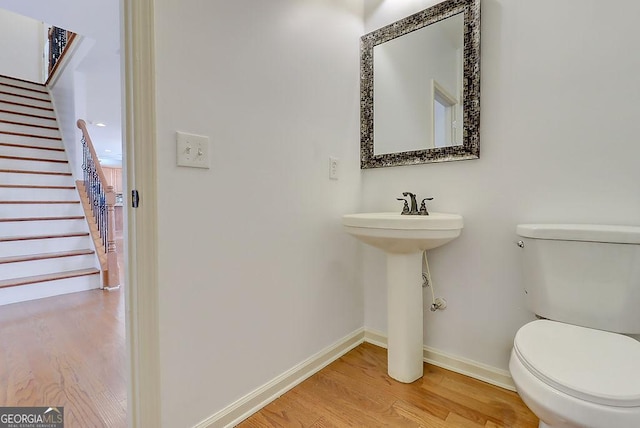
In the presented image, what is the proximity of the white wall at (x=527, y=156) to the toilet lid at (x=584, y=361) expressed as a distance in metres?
0.43

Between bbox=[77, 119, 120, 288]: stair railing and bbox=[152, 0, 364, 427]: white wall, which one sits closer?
bbox=[152, 0, 364, 427]: white wall

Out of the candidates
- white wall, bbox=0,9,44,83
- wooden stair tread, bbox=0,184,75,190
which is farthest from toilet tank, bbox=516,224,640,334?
white wall, bbox=0,9,44,83

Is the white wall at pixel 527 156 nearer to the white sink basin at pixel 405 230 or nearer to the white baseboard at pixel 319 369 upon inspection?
the white baseboard at pixel 319 369

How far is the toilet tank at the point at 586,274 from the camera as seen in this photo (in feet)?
3.25

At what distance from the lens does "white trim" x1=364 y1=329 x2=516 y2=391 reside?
1391 mm

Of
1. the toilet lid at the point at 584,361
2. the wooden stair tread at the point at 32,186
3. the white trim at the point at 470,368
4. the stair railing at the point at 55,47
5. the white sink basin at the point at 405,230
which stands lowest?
the white trim at the point at 470,368

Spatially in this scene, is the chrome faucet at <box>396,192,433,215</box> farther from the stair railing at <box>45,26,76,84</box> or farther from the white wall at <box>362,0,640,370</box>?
the stair railing at <box>45,26,76,84</box>

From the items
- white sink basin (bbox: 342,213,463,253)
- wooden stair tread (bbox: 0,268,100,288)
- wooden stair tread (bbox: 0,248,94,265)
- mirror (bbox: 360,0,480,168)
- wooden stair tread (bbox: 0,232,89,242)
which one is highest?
mirror (bbox: 360,0,480,168)

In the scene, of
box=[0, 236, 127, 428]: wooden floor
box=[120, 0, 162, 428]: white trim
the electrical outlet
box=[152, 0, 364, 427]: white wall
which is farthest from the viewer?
the electrical outlet

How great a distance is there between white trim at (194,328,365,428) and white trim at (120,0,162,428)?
0.29 m

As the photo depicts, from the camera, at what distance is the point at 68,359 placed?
5.61 ft

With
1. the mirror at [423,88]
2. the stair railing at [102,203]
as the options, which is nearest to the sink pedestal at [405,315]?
the mirror at [423,88]

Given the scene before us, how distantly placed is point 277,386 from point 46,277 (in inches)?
123

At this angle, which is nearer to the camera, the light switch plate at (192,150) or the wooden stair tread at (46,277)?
the light switch plate at (192,150)
